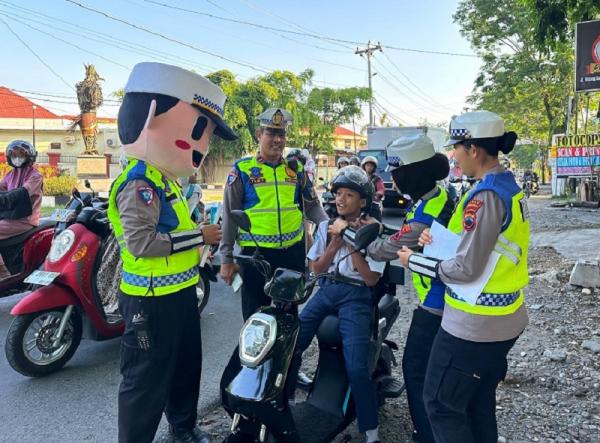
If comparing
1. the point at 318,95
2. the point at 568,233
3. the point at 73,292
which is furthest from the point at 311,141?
the point at 73,292

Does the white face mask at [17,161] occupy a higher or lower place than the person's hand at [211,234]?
higher

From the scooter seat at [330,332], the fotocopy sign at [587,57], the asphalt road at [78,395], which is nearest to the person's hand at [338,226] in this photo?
the scooter seat at [330,332]

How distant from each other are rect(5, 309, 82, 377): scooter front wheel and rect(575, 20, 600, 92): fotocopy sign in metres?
7.74

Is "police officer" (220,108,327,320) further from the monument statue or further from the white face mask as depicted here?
the monument statue

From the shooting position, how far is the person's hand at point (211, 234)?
255cm

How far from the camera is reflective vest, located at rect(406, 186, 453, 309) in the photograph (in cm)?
241

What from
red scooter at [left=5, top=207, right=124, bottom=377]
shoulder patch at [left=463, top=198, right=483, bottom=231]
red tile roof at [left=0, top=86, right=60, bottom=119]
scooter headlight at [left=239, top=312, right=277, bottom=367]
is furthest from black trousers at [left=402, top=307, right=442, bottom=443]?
red tile roof at [left=0, top=86, right=60, bottom=119]

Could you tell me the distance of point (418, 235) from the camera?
2.42 metres

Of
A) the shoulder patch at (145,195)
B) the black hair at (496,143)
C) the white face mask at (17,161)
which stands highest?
the white face mask at (17,161)

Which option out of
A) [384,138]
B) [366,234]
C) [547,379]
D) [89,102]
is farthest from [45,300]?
[89,102]

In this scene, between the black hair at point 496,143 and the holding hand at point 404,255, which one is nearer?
the black hair at point 496,143

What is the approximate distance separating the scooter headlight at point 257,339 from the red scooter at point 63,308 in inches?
84.6

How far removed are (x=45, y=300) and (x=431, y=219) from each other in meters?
2.90

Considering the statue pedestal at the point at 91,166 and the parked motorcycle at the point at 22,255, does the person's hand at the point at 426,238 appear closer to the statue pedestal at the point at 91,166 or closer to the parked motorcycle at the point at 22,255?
the parked motorcycle at the point at 22,255
